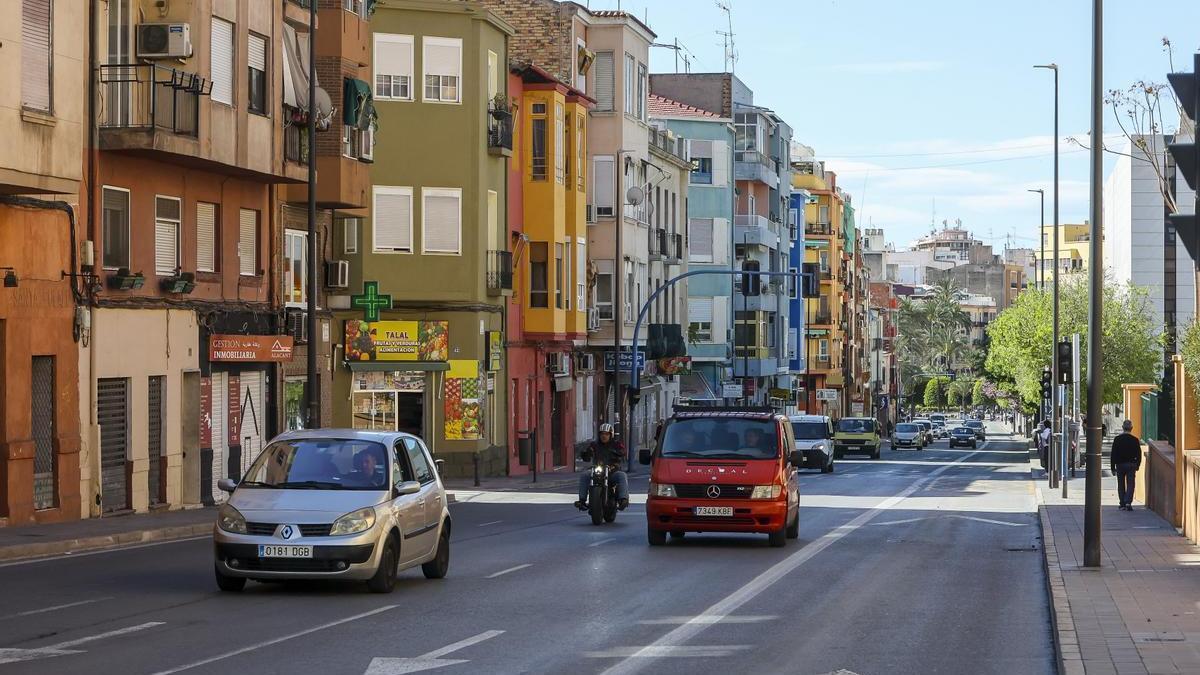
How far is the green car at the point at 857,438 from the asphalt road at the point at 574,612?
53769mm

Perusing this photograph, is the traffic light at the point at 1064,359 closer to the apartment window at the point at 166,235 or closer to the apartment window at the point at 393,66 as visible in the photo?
the apartment window at the point at 166,235

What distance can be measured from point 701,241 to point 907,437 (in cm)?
1681

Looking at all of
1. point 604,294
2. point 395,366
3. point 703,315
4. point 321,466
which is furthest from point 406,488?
point 703,315

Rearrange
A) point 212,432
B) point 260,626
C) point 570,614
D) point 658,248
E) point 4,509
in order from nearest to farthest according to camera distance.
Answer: point 260,626
point 570,614
point 4,509
point 212,432
point 658,248

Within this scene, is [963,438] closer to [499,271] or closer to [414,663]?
[499,271]

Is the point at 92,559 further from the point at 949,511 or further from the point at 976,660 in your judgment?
the point at 949,511

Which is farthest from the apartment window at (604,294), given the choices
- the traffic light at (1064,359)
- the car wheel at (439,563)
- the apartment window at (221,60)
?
the car wheel at (439,563)

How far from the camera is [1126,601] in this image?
17.3 metres

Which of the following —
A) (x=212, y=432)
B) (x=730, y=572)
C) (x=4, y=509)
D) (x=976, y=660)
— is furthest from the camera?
(x=212, y=432)

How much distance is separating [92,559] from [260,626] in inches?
315

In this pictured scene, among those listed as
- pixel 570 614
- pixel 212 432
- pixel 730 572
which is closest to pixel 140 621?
pixel 570 614

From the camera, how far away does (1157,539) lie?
1064 inches

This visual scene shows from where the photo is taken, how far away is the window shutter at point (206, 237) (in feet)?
114

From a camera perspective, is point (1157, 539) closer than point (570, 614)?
No
